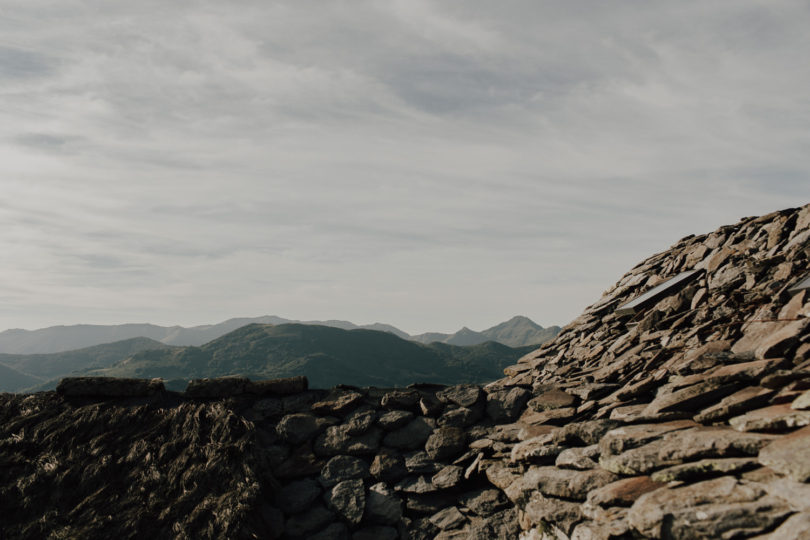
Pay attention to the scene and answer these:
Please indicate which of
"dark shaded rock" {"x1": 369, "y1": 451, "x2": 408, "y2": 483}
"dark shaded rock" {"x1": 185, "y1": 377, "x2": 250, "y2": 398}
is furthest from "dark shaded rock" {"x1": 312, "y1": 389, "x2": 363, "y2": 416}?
"dark shaded rock" {"x1": 185, "y1": 377, "x2": 250, "y2": 398}

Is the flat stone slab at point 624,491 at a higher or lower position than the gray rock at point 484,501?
higher

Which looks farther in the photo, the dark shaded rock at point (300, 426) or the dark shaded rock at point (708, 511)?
the dark shaded rock at point (300, 426)

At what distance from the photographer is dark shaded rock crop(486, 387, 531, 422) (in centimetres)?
1258

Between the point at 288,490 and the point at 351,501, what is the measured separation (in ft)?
4.85

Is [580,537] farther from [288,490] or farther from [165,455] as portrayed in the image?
[165,455]

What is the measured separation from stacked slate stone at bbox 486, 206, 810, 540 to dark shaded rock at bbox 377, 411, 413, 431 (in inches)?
76.7

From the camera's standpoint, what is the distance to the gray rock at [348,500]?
10648 millimetres

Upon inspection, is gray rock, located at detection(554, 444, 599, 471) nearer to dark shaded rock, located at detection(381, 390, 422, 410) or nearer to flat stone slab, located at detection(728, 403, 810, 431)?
flat stone slab, located at detection(728, 403, 810, 431)

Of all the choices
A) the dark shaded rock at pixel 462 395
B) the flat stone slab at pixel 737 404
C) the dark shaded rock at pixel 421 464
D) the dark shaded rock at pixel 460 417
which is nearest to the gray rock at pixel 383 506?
the dark shaded rock at pixel 421 464

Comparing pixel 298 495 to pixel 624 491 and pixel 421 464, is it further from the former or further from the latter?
pixel 624 491

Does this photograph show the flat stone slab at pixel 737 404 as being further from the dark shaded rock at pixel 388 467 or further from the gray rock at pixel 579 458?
the dark shaded rock at pixel 388 467

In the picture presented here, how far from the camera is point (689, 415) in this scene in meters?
8.37

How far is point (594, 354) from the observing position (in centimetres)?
1410

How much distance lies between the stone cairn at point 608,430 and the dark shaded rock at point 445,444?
0.03 metres
